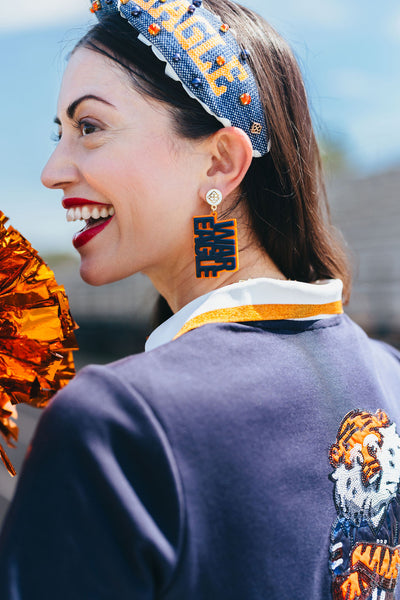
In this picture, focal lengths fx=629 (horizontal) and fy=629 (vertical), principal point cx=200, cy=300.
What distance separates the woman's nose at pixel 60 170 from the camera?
126cm

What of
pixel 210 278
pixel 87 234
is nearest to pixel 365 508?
pixel 210 278

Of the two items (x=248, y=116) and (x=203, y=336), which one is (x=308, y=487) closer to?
(x=203, y=336)

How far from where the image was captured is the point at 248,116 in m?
1.24

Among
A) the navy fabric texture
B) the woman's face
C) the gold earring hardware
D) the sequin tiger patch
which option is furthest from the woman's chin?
the sequin tiger patch

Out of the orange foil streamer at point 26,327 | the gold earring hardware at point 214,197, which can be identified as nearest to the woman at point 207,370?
the gold earring hardware at point 214,197

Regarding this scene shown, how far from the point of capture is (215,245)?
1.23 metres

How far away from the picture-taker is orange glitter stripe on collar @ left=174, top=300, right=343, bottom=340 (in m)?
Answer: 1.06

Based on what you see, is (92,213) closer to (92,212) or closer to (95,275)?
(92,212)

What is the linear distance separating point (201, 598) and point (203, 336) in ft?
1.22

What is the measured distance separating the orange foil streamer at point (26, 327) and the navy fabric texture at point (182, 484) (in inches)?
13.0

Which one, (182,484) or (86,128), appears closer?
(182,484)

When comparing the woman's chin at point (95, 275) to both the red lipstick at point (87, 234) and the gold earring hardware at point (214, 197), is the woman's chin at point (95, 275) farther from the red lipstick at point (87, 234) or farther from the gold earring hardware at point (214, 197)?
the gold earring hardware at point (214, 197)

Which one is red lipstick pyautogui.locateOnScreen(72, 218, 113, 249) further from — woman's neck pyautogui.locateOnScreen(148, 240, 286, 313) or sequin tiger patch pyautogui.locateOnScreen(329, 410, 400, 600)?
sequin tiger patch pyautogui.locateOnScreen(329, 410, 400, 600)

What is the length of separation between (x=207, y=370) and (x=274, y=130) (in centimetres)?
61
